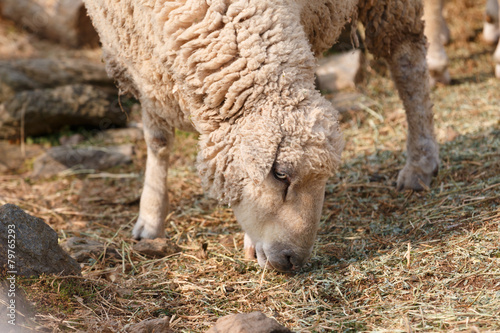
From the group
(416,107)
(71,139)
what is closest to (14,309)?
(416,107)

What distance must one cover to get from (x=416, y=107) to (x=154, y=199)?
7.06 feet

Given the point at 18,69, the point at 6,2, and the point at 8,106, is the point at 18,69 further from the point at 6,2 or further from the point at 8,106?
the point at 6,2

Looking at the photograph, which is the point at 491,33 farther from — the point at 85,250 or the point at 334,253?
the point at 85,250

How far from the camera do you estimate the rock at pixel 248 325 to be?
2.17 meters

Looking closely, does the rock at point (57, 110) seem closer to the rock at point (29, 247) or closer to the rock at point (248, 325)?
the rock at point (29, 247)

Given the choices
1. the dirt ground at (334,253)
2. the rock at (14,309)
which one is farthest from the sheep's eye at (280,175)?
the rock at (14,309)

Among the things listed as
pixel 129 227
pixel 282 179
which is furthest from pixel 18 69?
pixel 282 179

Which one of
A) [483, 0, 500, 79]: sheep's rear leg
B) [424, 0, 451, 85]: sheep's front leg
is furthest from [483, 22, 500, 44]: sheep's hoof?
[424, 0, 451, 85]: sheep's front leg

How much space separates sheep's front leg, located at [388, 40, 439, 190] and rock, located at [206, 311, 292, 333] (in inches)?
84.7

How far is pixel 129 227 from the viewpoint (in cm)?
405

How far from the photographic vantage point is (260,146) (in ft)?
8.03

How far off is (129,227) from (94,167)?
5.28 ft

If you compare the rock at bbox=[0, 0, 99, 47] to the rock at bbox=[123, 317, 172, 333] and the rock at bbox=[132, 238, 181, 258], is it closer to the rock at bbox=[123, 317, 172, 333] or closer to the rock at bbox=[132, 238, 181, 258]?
the rock at bbox=[132, 238, 181, 258]

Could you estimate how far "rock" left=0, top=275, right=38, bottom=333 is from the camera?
2.27 metres
